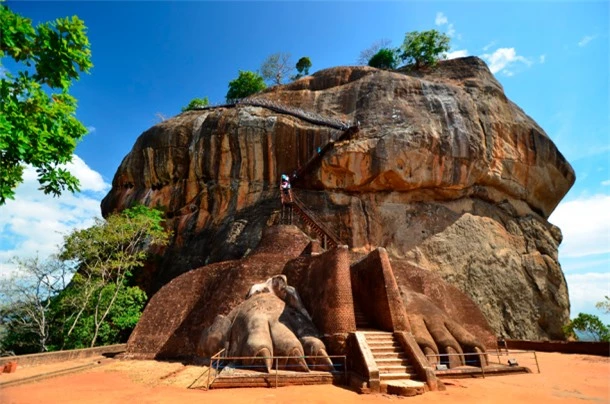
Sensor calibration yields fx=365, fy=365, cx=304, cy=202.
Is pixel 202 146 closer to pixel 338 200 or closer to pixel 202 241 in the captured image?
pixel 202 241

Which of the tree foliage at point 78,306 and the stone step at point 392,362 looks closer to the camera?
the stone step at point 392,362

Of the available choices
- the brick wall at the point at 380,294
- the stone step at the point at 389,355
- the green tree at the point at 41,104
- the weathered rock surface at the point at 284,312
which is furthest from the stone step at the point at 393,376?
the green tree at the point at 41,104

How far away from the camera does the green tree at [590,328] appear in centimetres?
1911

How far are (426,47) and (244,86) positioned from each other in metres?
19.6

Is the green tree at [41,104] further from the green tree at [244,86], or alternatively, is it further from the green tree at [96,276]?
the green tree at [244,86]

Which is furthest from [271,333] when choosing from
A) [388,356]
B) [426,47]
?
[426,47]

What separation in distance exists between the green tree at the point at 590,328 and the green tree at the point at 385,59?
28139 millimetres

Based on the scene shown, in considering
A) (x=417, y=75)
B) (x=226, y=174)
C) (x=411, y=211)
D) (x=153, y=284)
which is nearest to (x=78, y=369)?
(x=153, y=284)

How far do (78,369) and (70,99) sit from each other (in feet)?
26.3

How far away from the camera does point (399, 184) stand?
24578mm

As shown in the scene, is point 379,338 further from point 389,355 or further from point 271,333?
point 271,333

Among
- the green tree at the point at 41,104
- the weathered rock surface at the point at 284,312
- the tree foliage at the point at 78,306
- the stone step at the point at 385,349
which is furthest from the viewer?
the tree foliage at the point at 78,306

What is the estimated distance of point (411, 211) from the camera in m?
24.8

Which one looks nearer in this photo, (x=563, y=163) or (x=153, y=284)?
(x=153, y=284)
